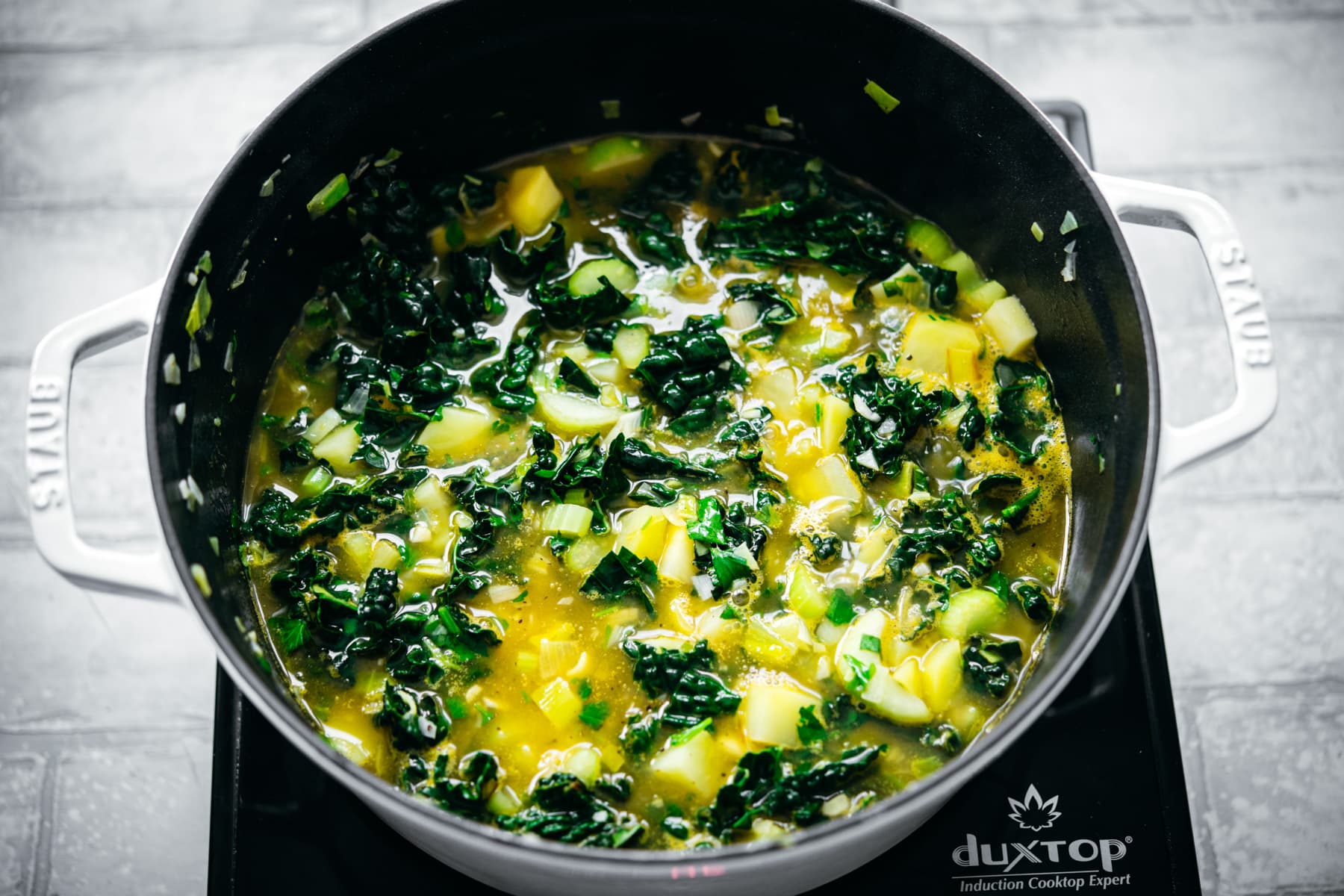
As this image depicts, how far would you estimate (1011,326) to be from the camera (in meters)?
2.62

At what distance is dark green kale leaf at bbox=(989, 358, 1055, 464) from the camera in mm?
2529

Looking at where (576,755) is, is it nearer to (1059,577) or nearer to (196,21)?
(1059,577)

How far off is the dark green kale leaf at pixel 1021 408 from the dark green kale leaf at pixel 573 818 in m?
1.15

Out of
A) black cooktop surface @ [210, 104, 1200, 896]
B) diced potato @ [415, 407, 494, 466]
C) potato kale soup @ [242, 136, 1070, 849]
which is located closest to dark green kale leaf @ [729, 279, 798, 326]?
potato kale soup @ [242, 136, 1070, 849]

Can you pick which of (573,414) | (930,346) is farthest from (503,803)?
(930,346)

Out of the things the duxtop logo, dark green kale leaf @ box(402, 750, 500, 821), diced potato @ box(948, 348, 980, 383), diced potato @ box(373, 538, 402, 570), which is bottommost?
the duxtop logo

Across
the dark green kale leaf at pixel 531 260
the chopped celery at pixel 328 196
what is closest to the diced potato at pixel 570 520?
the dark green kale leaf at pixel 531 260

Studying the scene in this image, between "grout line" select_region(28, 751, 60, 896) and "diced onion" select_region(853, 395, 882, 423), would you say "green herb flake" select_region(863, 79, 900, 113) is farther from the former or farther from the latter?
"grout line" select_region(28, 751, 60, 896)

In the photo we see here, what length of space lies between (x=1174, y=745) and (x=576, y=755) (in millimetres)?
1198

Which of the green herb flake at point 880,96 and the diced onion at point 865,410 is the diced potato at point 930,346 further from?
the green herb flake at point 880,96

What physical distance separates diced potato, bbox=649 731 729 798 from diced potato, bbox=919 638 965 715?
0.43m

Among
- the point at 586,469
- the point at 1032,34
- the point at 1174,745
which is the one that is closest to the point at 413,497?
the point at 586,469

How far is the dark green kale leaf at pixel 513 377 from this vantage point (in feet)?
8.32

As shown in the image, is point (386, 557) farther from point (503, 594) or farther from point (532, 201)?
point (532, 201)
